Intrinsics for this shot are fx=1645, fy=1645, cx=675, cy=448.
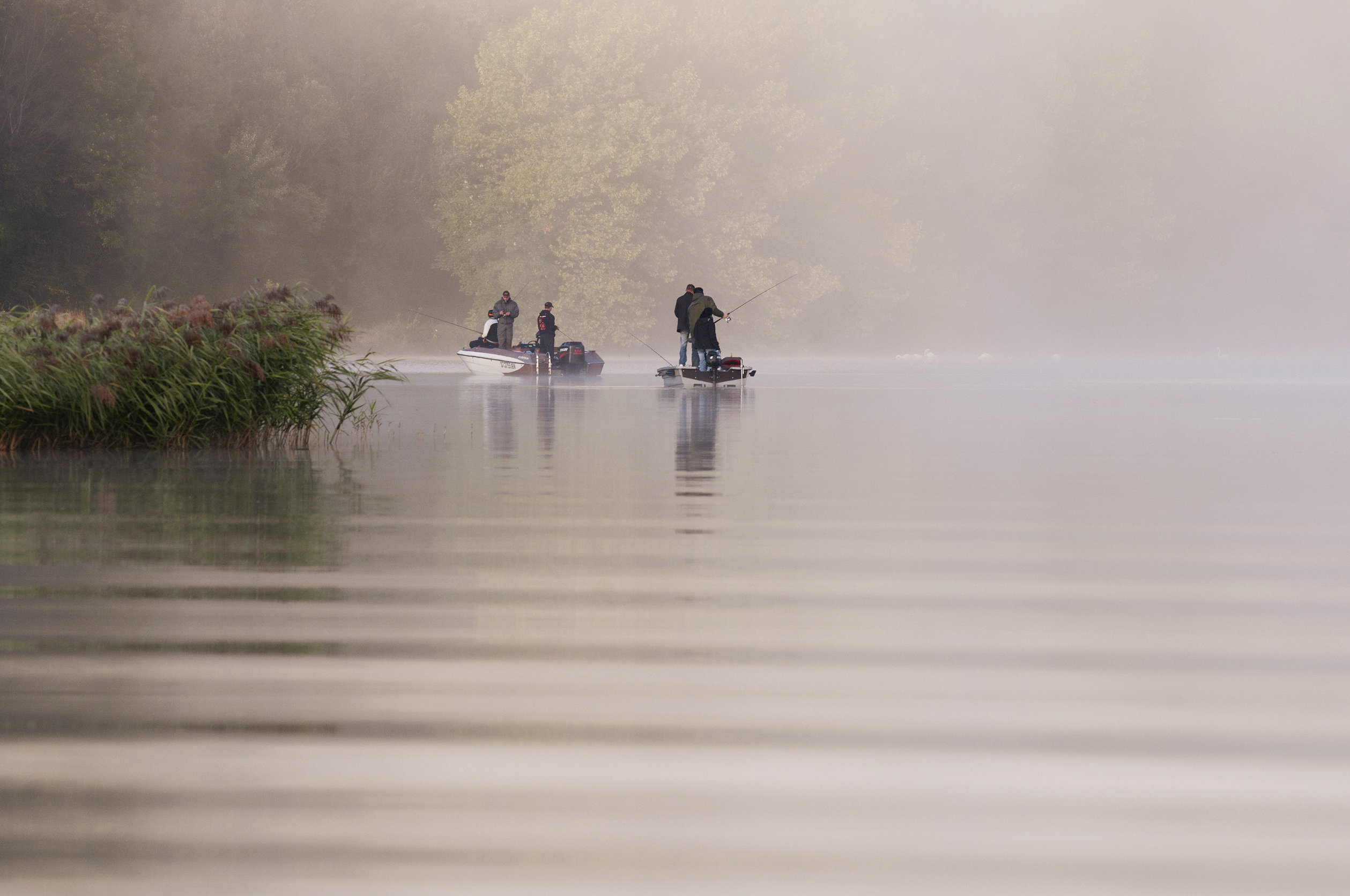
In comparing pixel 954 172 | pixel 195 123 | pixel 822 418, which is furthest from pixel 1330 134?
pixel 822 418

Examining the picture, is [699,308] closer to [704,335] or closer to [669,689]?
[704,335]

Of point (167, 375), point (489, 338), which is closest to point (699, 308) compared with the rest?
point (489, 338)

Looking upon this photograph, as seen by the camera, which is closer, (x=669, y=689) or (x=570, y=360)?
(x=669, y=689)

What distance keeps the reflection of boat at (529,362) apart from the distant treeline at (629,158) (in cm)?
1779

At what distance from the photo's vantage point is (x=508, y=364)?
129 feet

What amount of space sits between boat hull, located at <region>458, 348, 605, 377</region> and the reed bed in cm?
2294

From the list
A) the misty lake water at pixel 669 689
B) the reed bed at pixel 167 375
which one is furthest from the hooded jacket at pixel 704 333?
the misty lake water at pixel 669 689


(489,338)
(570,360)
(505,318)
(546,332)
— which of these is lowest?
(570,360)

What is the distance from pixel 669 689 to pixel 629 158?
2117 inches

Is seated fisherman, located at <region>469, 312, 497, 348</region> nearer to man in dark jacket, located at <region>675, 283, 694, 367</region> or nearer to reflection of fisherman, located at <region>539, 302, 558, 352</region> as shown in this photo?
reflection of fisherman, located at <region>539, 302, 558, 352</region>

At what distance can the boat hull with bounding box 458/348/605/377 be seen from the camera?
39.4 meters

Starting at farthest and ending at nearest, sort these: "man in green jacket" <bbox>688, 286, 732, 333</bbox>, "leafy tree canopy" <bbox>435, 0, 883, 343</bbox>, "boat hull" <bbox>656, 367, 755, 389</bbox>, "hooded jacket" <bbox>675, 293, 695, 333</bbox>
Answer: "leafy tree canopy" <bbox>435, 0, 883, 343</bbox>
"hooded jacket" <bbox>675, 293, 695, 333</bbox>
"man in green jacket" <bbox>688, 286, 732, 333</bbox>
"boat hull" <bbox>656, 367, 755, 389</bbox>

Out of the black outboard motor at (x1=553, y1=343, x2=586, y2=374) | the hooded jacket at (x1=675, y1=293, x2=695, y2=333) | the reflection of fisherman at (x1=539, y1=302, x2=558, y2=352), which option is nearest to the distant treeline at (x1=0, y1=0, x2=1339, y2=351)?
the reflection of fisherman at (x1=539, y1=302, x2=558, y2=352)

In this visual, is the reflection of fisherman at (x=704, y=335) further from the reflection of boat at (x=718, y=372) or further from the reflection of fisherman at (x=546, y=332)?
the reflection of fisherman at (x=546, y=332)
